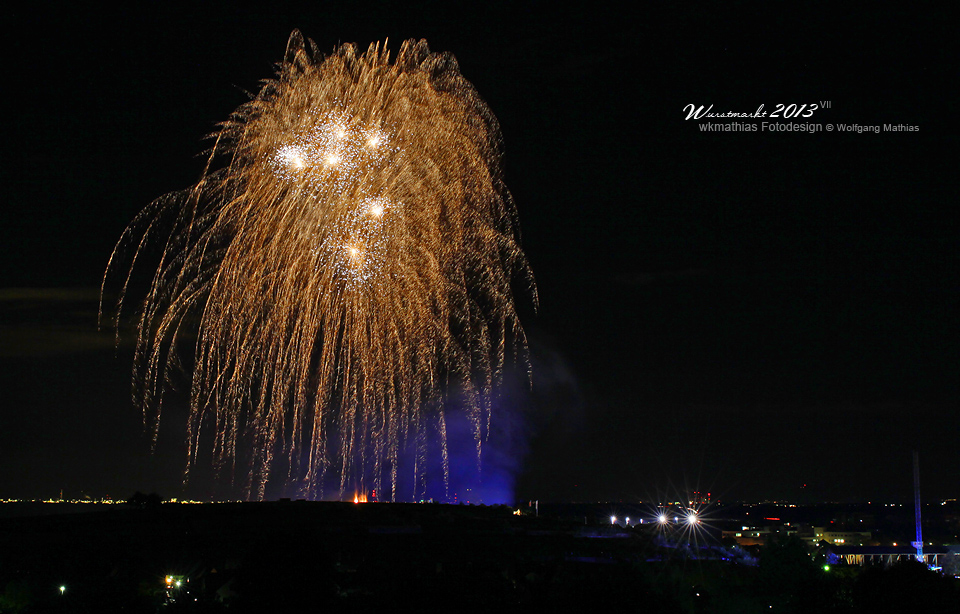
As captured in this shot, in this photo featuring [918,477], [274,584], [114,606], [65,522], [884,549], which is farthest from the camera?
[884,549]

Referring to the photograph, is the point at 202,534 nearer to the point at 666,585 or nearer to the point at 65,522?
the point at 65,522

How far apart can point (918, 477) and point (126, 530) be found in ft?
274

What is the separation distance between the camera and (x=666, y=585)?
42656mm

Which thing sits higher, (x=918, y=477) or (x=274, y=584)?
(x=918, y=477)

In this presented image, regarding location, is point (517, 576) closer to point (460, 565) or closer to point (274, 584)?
point (460, 565)

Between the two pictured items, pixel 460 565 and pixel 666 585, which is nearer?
pixel 666 585

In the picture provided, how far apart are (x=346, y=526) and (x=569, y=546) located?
1528 centimetres

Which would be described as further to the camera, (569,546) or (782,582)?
(569,546)

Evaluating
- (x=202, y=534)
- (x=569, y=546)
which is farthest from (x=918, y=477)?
(x=202, y=534)

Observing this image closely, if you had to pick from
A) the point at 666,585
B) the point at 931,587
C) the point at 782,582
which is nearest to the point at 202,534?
the point at 666,585

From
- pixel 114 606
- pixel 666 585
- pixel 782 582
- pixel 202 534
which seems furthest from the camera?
pixel 202 534

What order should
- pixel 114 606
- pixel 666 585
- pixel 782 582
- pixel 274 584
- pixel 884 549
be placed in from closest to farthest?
pixel 274 584 < pixel 114 606 < pixel 666 585 < pixel 782 582 < pixel 884 549

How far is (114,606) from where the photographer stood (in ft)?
124

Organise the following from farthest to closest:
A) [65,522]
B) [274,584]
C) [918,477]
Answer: [918,477] < [65,522] < [274,584]
